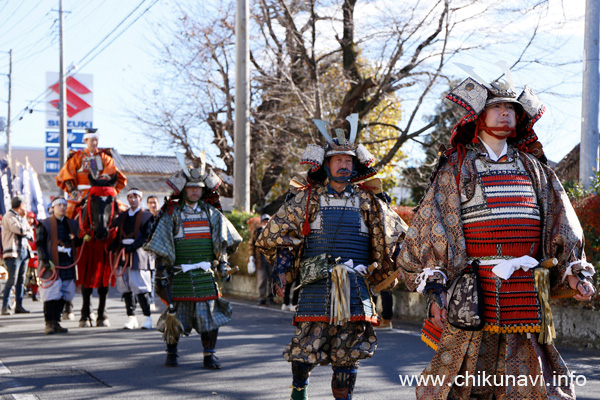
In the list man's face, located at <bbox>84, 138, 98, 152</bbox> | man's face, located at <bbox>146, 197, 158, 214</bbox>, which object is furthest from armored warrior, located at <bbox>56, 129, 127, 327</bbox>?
man's face, located at <bbox>146, 197, 158, 214</bbox>

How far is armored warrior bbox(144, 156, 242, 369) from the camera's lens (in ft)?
27.3

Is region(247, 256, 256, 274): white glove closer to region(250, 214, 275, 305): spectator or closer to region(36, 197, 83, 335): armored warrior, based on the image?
region(250, 214, 275, 305): spectator

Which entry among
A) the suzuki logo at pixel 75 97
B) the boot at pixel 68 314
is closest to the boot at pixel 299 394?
the boot at pixel 68 314

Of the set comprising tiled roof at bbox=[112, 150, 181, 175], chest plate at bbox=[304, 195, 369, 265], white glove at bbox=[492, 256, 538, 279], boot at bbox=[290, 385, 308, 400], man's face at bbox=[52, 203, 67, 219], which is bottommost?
boot at bbox=[290, 385, 308, 400]

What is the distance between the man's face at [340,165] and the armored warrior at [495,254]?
1.43m

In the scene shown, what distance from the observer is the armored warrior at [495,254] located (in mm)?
4371

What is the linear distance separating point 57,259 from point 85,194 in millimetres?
1143

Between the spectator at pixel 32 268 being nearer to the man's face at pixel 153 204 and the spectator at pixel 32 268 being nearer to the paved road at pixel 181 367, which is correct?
the man's face at pixel 153 204

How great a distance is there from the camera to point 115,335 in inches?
432

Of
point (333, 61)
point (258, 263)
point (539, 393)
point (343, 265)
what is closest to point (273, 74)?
point (333, 61)

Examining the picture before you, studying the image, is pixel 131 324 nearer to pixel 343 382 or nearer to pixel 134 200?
pixel 134 200

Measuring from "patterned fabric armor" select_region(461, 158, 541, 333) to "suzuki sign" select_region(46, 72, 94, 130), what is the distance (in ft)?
106

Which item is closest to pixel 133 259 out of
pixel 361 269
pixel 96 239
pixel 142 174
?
pixel 96 239

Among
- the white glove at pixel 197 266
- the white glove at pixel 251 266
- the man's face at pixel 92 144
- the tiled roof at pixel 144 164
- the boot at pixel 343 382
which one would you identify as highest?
the tiled roof at pixel 144 164
